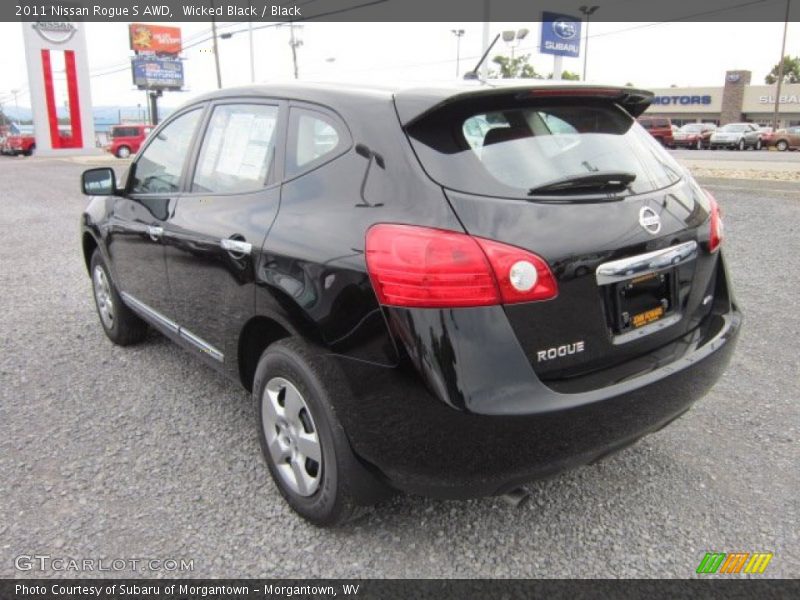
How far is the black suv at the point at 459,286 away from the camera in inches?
→ 77.6

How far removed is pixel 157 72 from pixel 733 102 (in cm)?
5476

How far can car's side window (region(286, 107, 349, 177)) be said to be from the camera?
2.43 meters

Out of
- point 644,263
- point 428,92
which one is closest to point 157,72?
point 428,92

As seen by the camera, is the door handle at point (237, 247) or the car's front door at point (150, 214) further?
the car's front door at point (150, 214)

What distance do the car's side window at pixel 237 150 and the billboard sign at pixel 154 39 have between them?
231 feet

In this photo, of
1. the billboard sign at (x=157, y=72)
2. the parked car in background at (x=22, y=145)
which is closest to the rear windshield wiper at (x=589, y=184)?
the parked car in background at (x=22, y=145)

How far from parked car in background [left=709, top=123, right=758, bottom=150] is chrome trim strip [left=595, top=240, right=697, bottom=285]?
38.9 meters

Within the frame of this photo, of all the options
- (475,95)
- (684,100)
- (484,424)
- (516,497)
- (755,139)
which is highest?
(684,100)

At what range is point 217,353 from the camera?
307 centimetres

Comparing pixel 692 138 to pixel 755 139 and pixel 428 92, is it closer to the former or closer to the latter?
pixel 755 139

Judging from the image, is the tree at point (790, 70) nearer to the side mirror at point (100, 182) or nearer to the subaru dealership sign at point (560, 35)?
the subaru dealership sign at point (560, 35)

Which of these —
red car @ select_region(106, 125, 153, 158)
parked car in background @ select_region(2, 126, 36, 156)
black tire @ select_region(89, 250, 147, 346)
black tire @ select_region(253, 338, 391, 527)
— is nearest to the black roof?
black tire @ select_region(253, 338, 391, 527)

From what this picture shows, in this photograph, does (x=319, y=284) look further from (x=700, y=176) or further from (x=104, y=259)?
(x=700, y=176)

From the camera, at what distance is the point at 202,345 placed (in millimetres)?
3207
